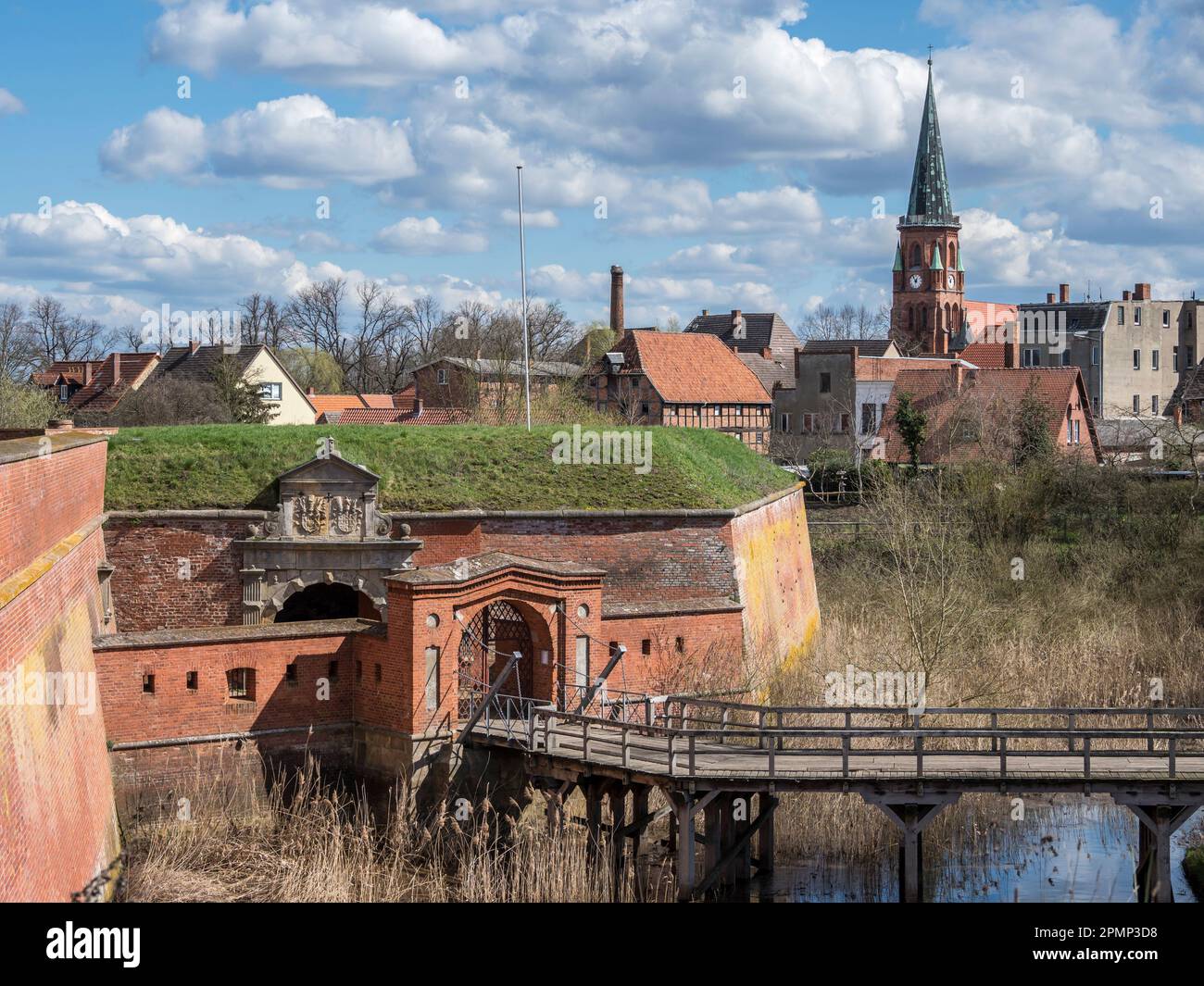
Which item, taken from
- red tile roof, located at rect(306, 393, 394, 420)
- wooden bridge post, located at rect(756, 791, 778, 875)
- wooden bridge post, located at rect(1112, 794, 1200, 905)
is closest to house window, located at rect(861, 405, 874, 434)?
red tile roof, located at rect(306, 393, 394, 420)

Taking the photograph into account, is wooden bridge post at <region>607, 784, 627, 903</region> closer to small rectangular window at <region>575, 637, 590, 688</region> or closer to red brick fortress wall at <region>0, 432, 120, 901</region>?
small rectangular window at <region>575, 637, 590, 688</region>

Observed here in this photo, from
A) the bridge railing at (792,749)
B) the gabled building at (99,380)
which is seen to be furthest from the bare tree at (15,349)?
the bridge railing at (792,749)

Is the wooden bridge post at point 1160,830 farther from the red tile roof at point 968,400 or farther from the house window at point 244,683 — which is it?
the red tile roof at point 968,400

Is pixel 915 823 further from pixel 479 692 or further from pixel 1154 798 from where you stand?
pixel 479 692

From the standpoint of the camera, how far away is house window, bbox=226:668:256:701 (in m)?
21.2

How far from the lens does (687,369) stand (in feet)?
174

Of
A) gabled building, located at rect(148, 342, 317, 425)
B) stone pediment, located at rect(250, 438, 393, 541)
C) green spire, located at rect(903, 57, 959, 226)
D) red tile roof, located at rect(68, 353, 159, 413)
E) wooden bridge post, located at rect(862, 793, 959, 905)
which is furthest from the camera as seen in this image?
green spire, located at rect(903, 57, 959, 226)

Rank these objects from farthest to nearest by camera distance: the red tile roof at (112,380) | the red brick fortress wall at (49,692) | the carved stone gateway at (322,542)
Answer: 1. the red tile roof at (112,380)
2. the carved stone gateway at (322,542)
3. the red brick fortress wall at (49,692)

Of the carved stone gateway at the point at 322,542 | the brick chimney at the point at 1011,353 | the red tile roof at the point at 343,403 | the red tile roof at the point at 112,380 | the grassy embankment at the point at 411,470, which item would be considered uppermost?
the brick chimney at the point at 1011,353

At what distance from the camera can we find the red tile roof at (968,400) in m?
47.1

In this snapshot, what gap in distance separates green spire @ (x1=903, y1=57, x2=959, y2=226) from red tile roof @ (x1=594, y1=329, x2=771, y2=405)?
37326 mm

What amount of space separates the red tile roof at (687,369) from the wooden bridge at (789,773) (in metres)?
31.0
